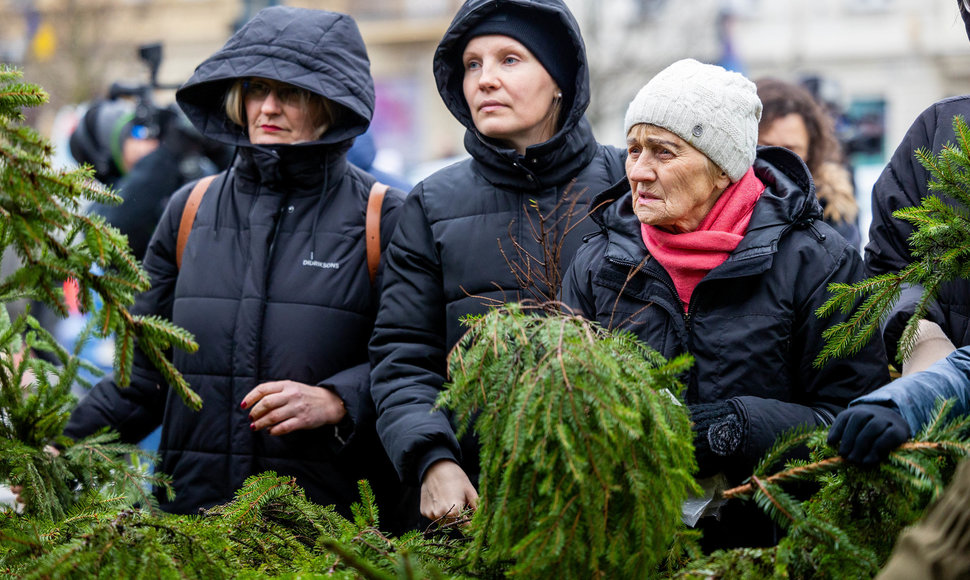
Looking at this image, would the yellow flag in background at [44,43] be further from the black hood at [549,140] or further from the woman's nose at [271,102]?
the black hood at [549,140]

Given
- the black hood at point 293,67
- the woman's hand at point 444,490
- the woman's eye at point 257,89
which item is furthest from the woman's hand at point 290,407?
the woman's eye at point 257,89

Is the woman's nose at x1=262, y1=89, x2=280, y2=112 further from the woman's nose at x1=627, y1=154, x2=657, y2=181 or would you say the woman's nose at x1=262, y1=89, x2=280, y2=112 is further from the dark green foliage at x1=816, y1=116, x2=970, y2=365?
the dark green foliage at x1=816, y1=116, x2=970, y2=365

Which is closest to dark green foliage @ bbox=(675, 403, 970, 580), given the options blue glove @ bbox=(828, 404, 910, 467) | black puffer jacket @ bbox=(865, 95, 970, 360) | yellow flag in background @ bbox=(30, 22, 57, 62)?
blue glove @ bbox=(828, 404, 910, 467)

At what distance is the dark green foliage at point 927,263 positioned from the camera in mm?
2723

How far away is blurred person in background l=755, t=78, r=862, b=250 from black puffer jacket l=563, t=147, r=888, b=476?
7.21 feet

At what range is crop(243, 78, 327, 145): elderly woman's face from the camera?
4.18 m

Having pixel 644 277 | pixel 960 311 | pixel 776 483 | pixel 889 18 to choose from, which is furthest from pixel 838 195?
pixel 889 18

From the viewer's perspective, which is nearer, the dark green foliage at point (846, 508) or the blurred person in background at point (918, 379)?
the blurred person in background at point (918, 379)

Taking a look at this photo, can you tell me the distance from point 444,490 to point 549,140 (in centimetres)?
127

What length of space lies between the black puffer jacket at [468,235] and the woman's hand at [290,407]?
0.26 meters

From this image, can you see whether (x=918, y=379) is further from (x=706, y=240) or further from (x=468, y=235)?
(x=468, y=235)

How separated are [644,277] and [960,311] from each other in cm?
93

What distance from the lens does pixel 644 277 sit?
10.2ft

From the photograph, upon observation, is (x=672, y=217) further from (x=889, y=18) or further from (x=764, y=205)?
(x=889, y=18)
